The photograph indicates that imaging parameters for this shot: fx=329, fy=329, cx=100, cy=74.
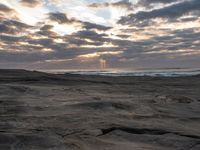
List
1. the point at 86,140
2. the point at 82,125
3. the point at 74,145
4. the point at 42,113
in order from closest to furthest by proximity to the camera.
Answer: the point at 74,145
the point at 86,140
the point at 82,125
the point at 42,113

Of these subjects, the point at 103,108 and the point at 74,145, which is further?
the point at 103,108

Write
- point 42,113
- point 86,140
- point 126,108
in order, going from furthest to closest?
1. point 126,108
2. point 42,113
3. point 86,140

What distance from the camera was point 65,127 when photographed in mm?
4809

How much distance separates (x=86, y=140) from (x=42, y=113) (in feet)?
6.68

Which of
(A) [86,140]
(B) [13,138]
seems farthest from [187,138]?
(B) [13,138]

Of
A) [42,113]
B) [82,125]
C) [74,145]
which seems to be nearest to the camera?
[74,145]

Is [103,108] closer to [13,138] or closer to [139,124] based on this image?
[139,124]

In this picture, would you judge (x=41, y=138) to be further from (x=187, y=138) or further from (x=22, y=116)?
(x=187, y=138)

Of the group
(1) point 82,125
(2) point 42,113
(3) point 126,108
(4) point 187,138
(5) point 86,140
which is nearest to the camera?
(5) point 86,140

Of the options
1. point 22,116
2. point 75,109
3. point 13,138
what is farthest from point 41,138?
point 75,109

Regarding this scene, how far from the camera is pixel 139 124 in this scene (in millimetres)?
5348

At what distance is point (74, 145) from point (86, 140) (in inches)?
12.0

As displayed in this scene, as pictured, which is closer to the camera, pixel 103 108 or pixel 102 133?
pixel 102 133

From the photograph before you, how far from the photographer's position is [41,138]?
13.3 ft
